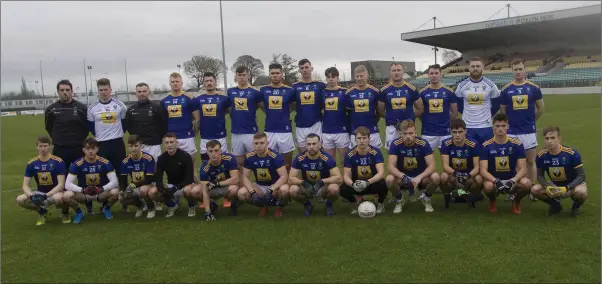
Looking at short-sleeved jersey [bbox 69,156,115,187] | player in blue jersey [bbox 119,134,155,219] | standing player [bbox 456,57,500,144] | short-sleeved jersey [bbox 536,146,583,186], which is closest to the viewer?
short-sleeved jersey [bbox 536,146,583,186]

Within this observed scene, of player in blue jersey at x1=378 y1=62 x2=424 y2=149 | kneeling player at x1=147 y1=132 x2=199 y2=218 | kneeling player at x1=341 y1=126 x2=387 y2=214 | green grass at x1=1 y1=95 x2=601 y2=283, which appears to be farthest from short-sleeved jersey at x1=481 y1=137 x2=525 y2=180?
kneeling player at x1=147 y1=132 x2=199 y2=218

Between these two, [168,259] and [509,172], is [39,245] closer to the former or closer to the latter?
[168,259]

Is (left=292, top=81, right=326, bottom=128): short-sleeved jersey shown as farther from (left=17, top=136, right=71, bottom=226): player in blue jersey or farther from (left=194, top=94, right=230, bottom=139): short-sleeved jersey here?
(left=17, top=136, right=71, bottom=226): player in blue jersey

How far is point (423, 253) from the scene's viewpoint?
3.94m

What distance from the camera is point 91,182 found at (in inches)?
226

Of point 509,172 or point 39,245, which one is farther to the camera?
point 509,172

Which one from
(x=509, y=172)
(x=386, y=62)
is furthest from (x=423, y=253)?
(x=386, y=62)

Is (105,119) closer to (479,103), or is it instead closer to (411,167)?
(411,167)

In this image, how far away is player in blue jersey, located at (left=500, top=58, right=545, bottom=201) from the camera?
589 centimetres

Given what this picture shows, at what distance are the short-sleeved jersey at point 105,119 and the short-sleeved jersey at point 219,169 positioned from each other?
59.4 inches

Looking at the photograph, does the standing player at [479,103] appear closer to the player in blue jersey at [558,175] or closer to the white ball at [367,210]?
the player in blue jersey at [558,175]

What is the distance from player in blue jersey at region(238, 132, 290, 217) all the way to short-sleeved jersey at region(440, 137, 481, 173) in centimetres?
199

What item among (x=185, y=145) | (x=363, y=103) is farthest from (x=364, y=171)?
(x=185, y=145)

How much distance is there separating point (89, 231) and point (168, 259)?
156 centimetres
